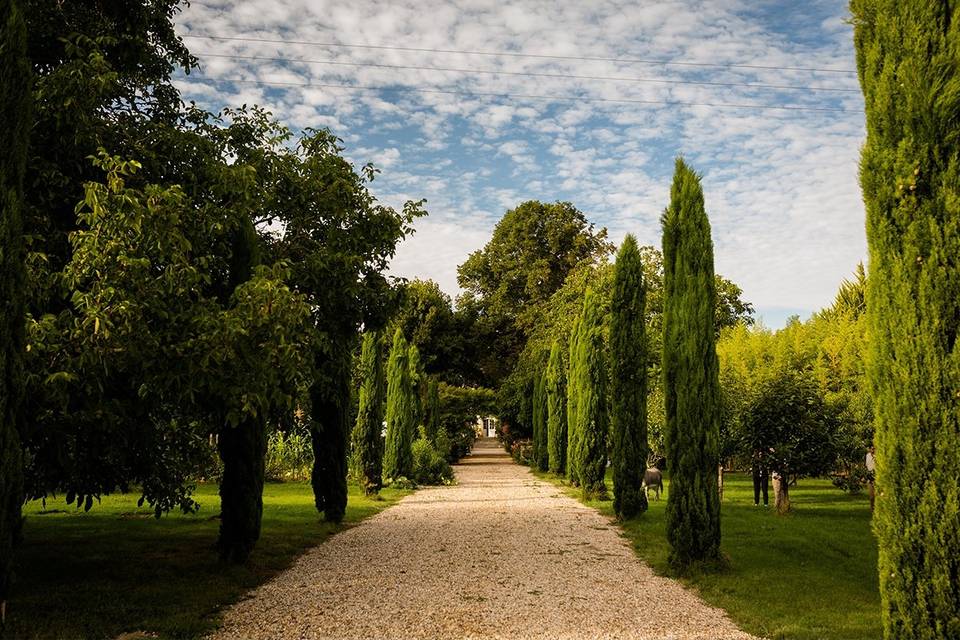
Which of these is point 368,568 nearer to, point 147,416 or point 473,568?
point 473,568

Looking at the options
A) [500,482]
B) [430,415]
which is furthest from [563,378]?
[430,415]

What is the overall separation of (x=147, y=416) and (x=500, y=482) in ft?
55.5

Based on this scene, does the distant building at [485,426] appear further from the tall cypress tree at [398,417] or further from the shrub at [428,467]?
the tall cypress tree at [398,417]

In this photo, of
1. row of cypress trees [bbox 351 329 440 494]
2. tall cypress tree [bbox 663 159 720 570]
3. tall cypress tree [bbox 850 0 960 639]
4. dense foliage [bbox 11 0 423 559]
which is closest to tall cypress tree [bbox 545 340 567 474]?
row of cypress trees [bbox 351 329 440 494]

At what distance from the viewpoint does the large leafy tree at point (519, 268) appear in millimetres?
35344

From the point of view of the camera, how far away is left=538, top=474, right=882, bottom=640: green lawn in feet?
19.3

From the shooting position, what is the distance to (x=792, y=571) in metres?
8.16

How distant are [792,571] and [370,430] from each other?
11427mm

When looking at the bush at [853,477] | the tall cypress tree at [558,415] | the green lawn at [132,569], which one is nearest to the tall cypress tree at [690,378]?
the green lawn at [132,569]

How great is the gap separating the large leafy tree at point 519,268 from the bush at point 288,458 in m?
14.6

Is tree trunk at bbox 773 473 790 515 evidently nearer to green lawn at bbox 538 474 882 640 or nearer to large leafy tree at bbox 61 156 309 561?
green lawn at bbox 538 474 882 640

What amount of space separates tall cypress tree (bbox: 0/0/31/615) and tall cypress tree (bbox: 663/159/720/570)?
6785mm

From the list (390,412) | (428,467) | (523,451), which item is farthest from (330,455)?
(523,451)

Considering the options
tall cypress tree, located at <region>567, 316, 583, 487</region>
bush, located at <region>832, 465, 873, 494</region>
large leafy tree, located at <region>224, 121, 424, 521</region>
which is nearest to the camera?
large leafy tree, located at <region>224, 121, 424, 521</region>
